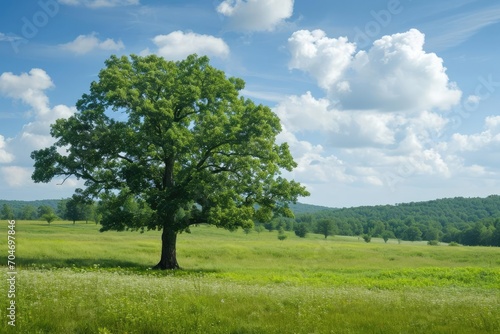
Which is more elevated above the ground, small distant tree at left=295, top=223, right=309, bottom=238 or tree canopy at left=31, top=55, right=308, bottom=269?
tree canopy at left=31, top=55, right=308, bottom=269

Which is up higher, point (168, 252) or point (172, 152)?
point (172, 152)

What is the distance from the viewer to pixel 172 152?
32.5 m

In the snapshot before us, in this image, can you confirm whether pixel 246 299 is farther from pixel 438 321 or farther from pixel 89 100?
pixel 89 100

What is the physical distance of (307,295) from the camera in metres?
14.1

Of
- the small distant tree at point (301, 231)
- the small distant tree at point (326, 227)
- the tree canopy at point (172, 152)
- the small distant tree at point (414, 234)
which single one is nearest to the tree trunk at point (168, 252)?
the tree canopy at point (172, 152)

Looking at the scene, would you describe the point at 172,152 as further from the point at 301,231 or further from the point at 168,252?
the point at 301,231

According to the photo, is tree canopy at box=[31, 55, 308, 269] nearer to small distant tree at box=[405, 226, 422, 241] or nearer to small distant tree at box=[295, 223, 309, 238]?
small distant tree at box=[295, 223, 309, 238]

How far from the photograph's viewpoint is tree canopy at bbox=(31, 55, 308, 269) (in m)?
32.4

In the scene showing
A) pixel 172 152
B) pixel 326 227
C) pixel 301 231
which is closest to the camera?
pixel 172 152

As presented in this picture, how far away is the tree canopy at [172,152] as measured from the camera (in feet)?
106

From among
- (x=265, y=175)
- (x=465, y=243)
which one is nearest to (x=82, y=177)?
(x=265, y=175)

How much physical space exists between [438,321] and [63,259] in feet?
104

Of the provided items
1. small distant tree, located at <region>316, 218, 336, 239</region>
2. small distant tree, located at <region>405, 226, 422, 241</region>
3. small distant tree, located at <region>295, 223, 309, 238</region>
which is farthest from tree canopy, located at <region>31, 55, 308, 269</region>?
small distant tree, located at <region>405, 226, 422, 241</region>


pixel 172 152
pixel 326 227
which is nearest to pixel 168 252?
pixel 172 152
